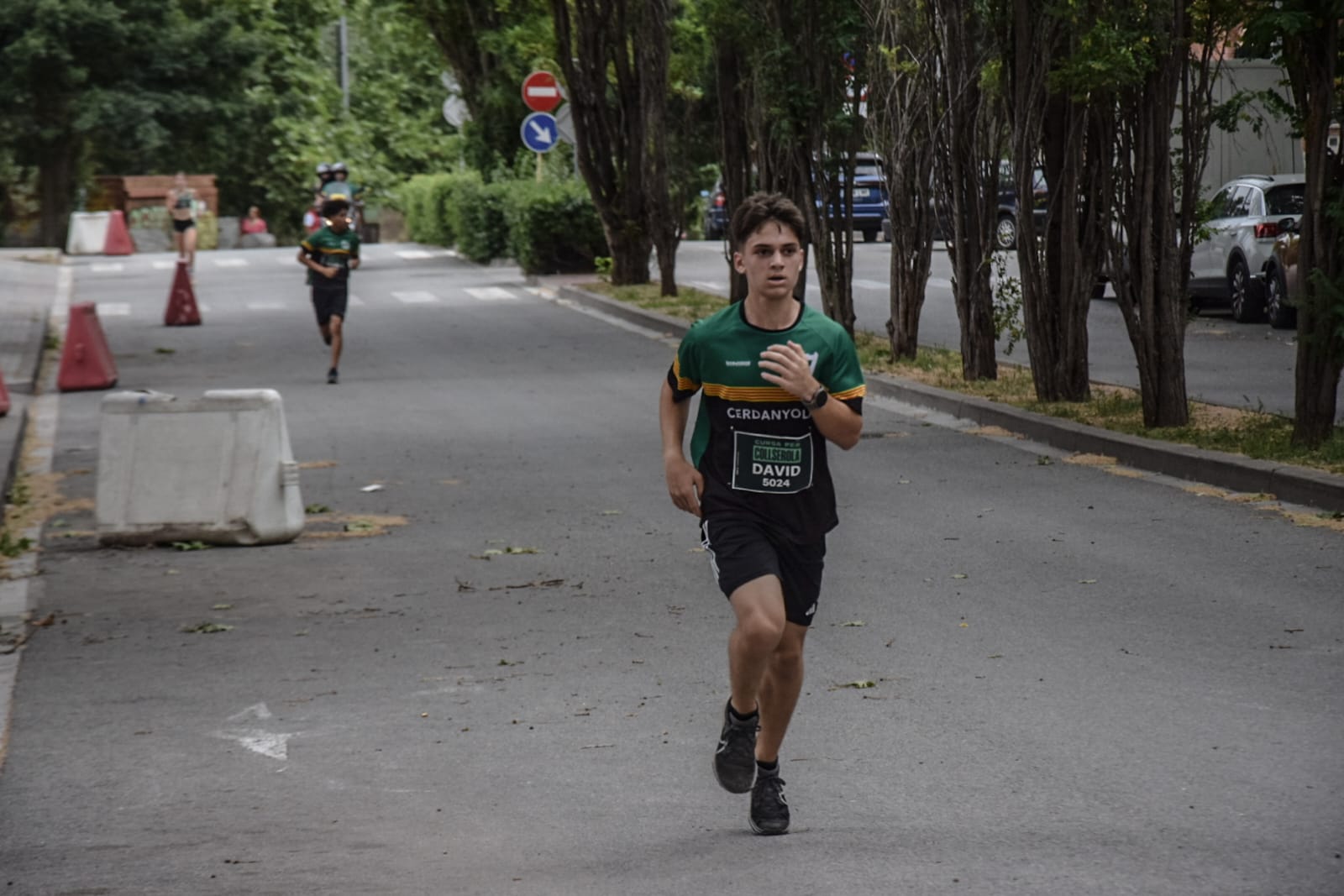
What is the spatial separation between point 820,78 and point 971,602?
1248 centimetres

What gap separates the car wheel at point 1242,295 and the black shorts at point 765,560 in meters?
20.0

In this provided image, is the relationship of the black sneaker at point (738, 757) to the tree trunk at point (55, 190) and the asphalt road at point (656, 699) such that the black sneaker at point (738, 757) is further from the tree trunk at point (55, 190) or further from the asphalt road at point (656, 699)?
the tree trunk at point (55, 190)

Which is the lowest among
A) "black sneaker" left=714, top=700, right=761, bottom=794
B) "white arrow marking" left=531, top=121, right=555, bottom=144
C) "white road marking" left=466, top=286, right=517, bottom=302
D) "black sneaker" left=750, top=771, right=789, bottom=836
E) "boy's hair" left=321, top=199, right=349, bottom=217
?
"black sneaker" left=750, top=771, right=789, bottom=836

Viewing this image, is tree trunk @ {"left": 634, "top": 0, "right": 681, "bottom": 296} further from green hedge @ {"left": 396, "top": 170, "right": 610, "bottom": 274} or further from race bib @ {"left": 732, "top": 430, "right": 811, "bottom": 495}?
race bib @ {"left": 732, "top": 430, "right": 811, "bottom": 495}

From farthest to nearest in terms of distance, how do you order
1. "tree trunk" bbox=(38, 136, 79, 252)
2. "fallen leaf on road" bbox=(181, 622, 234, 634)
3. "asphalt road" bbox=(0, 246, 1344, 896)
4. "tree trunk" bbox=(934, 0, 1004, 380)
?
"tree trunk" bbox=(38, 136, 79, 252)
"tree trunk" bbox=(934, 0, 1004, 380)
"fallen leaf on road" bbox=(181, 622, 234, 634)
"asphalt road" bbox=(0, 246, 1344, 896)

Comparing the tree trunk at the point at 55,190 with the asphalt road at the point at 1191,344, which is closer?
the asphalt road at the point at 1191,344

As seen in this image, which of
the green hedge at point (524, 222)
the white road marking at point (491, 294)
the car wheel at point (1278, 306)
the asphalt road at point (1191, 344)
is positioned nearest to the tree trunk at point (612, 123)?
the asphalt road at point (1191, 344)

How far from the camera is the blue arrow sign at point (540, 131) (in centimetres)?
3634

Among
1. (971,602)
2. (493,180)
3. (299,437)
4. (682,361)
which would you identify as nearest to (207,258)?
(493,180)

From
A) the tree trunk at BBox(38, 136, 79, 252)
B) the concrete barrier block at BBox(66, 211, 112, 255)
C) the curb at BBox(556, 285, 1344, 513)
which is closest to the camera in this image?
the curb at BBox(556, 285, 1344, 513)

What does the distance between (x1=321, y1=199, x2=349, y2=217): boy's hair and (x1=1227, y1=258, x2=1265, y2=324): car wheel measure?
10853mm

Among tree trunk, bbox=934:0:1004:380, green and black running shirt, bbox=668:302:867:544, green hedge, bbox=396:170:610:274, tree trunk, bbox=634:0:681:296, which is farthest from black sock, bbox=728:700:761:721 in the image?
green hedge, bbox=396:170:610:274

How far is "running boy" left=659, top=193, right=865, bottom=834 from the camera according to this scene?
5.55 m

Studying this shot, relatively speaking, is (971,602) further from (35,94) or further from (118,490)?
(35,94)
